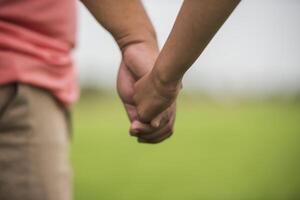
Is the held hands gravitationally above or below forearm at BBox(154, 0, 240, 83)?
below

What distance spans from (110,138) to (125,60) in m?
6.03

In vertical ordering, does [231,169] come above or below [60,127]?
below

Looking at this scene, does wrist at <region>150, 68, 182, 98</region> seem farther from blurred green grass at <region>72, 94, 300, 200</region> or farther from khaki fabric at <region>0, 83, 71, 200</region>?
blurred green grass at <region>72, 94, 300, 200</region>

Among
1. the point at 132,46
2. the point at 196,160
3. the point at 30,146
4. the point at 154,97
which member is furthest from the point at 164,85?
the point at 196,160

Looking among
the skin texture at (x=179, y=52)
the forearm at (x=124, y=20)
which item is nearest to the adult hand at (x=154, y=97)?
the skin texture at (x=179, y=52)

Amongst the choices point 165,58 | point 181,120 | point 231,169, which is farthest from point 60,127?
point 181,120

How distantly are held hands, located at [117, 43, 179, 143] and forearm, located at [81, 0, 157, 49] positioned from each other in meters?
0.02

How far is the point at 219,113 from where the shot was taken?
38.7 ft

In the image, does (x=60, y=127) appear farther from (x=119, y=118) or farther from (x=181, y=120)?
(x=119, y=118)

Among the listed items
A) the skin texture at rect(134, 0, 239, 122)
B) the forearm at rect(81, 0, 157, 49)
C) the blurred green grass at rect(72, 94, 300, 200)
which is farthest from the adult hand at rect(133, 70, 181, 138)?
the blurred green grass at rect(72, 94, 300, 200)

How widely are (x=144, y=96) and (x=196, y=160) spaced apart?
4583 mm

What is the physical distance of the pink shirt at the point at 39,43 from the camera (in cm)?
166

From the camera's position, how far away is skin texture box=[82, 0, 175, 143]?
1763 millimetres

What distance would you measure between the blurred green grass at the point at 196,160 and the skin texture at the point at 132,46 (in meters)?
2.42
